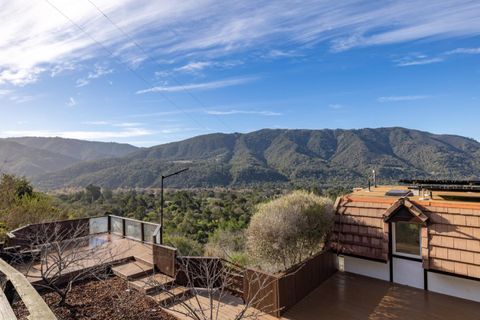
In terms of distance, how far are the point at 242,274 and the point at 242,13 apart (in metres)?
9.77

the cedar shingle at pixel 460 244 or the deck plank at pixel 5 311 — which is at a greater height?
the deck plank at pixel 5 311

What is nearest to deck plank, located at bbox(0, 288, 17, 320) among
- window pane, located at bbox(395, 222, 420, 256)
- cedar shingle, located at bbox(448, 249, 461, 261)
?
cedar shingle, located at bbox(448, 249, 461, 261)

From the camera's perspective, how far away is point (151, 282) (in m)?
8.12

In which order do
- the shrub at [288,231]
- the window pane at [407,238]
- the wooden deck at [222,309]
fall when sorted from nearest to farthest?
the wooden deck at [222,309], the window pane at [407,238], the shrub at [288,231]

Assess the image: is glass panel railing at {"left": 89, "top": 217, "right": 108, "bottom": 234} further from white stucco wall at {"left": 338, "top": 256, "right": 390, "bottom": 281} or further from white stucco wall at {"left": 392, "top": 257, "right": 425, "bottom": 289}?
white stucco wall at {"left": 392, "top": 257, "right": 425, "bottom": 289}

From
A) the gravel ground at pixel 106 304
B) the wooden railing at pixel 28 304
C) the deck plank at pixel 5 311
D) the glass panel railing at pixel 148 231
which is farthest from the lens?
the glass panel railing at pixel 148 231

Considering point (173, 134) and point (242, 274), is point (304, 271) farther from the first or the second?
point (173, 134)

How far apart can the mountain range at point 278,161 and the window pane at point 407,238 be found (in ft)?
114

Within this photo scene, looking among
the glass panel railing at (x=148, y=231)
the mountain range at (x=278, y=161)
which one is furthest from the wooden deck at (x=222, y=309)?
the mountain range at (x=278, y=161)

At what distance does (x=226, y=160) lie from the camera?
7438 cm

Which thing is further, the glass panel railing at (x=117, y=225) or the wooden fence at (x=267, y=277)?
the glass panel railing at (x=117, y=225)

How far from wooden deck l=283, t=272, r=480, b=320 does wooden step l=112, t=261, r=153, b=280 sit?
455 cm

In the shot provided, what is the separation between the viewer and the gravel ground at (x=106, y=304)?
6.82 m

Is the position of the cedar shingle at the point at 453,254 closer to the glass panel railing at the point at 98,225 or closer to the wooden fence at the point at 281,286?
the wooden fence at the point at 281,286
